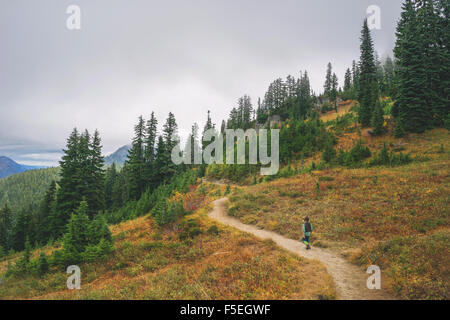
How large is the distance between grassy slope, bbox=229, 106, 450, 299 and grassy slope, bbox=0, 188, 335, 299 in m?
2.86

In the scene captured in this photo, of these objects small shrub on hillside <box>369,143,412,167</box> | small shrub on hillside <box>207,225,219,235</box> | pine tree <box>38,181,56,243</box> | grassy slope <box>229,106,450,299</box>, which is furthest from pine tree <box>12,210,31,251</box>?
small shrub on hillside <box>369,143,412,167</box>

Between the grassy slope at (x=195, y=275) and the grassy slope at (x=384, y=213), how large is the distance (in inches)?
113

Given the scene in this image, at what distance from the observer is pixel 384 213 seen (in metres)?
12.8

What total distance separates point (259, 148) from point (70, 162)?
3043cm

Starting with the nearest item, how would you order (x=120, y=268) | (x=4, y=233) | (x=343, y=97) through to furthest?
(x=120, y=268) < (x=4, y=233) < (x=343, y=97)

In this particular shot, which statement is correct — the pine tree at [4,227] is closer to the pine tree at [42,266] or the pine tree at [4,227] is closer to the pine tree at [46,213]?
the pine tree at [46,213]

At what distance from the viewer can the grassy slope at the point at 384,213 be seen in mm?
7083

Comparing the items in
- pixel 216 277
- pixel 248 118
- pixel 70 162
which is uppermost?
pixel 248 118

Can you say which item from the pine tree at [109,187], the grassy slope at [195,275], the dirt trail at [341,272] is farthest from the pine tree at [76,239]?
the pine tree at [109,187]

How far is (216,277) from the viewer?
7809mm

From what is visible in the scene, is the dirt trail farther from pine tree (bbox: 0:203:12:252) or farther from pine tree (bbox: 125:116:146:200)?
pine tree (bbox: 0:203:12:252)
